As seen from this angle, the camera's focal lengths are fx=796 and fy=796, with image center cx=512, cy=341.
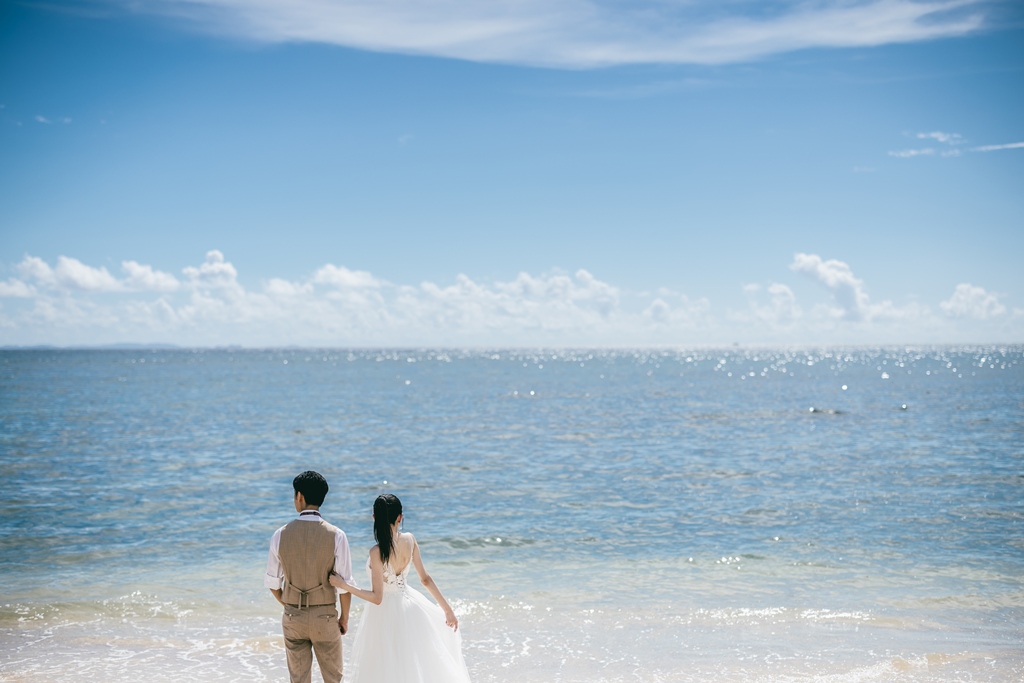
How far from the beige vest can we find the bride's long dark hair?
15.4 inches

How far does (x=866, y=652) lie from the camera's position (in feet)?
34.1

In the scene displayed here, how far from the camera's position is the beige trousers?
657 centimetres

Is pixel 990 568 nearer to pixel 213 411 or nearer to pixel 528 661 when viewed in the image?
pixel 528 661

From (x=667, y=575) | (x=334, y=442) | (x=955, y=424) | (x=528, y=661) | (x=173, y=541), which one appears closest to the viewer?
(x=528, y=661)

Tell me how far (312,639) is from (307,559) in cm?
79

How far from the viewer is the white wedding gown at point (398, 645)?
6.93 metres

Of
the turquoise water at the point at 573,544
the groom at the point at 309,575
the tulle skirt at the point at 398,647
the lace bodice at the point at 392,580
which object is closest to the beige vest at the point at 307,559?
the groom at the point at 309,575

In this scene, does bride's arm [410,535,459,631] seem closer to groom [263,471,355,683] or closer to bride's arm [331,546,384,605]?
bride's arm [331,546,384,605]

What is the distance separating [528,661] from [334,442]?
27192 mm

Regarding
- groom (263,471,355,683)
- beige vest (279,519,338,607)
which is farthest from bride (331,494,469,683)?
beige vest (279,519,338,607)

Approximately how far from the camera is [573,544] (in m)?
17.1

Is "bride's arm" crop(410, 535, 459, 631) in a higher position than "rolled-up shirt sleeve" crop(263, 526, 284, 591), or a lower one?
lower

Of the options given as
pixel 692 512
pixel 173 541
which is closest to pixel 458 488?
pixel 692 512

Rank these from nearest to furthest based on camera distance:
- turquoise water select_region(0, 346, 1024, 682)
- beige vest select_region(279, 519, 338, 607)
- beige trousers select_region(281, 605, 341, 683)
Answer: beige vest select_region(279, 519, 338, 607) → beige trousers select_region(281, 605, 341, 683) → turquoise water select_region(0, 346, 1024, 682)
